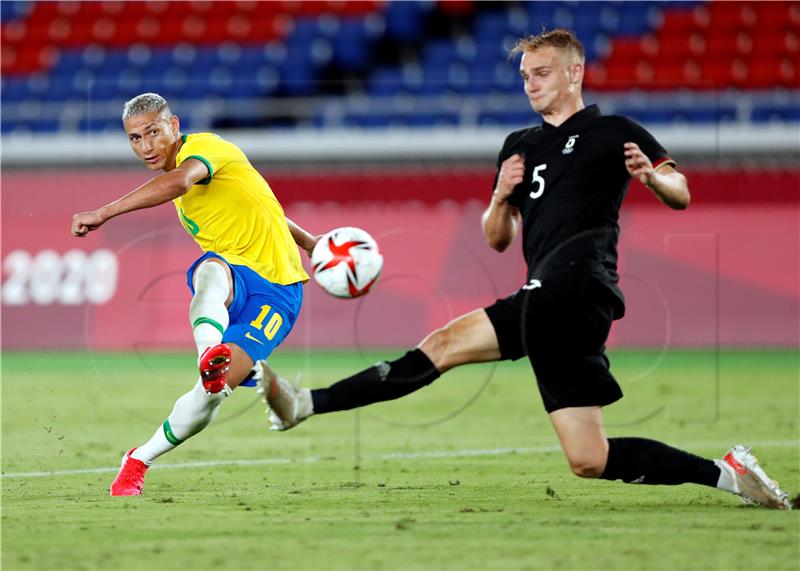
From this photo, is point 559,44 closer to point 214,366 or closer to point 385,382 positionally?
point 385,382

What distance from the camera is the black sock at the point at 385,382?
5496 mm

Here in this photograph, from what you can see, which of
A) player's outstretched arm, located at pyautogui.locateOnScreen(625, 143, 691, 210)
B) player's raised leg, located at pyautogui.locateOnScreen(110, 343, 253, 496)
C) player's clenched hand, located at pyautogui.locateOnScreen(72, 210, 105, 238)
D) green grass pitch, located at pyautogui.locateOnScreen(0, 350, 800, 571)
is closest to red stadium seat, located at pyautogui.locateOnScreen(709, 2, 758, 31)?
green grass pitch, located at pyautogui.locateOnScreen(0, 350, 800, 571)

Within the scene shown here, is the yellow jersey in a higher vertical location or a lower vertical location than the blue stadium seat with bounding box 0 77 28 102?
lower

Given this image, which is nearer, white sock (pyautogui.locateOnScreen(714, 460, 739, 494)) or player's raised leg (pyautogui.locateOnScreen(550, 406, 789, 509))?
player's raised leg (pyautogui.locateOnScreen(550, 406, 789, 509))

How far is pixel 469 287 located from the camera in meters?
15.1

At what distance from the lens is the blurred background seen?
599 inches

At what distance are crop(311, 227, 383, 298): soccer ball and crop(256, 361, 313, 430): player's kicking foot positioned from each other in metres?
0.83

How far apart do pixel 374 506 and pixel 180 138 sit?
7.53 feet

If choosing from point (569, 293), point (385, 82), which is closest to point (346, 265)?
point (569, 293)

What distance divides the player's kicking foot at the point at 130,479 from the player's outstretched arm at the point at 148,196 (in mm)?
1216

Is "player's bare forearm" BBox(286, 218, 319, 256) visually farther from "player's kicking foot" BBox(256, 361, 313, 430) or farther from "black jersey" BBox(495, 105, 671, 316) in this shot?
"player's kicking foot" BBox(256, 361, 313, 430)

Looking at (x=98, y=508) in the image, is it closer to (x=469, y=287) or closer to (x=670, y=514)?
(x=670, y=514)

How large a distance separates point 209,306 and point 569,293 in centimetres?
184

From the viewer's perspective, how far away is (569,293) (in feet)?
19.0
